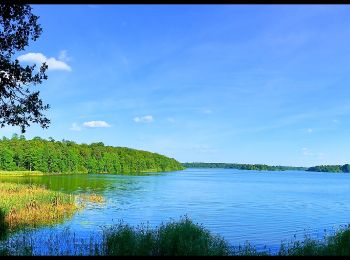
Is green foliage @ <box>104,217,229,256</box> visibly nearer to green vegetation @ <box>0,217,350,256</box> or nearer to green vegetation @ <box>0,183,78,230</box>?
green vegetation @ <box>0,217,350,256</box>

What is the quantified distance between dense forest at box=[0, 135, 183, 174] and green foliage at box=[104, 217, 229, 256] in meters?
108

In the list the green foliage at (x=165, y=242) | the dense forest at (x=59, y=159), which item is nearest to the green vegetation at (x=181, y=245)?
the green foliage at (x=165, y=242)

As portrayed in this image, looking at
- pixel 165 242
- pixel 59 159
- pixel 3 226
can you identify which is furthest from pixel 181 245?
pixel 59 159

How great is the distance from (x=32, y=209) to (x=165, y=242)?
17.7 metres

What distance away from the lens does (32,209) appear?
1227 inches

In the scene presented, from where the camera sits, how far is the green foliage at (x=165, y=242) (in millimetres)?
16203

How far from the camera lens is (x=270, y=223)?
1339 inches

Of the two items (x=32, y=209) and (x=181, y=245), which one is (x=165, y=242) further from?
(x=32, y=209)

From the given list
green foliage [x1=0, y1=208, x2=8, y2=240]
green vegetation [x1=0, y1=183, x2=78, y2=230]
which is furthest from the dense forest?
green foliage [x1=0, y1=208, x2=8, y2=240]

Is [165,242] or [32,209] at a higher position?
[165,242]

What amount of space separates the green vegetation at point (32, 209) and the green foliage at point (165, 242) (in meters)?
10.8

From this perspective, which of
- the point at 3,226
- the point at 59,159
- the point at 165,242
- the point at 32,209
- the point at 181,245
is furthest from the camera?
the point at 59,159

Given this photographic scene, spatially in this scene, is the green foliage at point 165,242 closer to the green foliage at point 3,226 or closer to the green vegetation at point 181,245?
the green vegetation at point 181,245

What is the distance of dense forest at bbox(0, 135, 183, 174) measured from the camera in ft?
396
